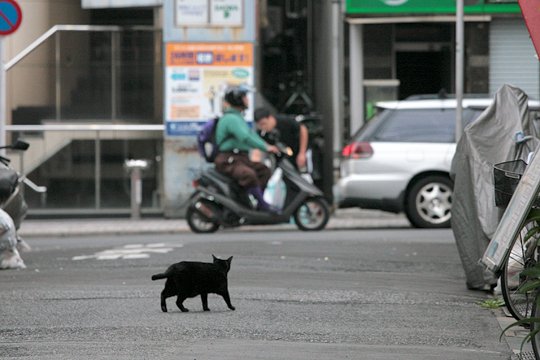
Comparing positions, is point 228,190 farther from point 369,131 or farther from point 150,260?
point 150,260

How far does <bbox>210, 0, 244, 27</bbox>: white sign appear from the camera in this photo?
20.3 m

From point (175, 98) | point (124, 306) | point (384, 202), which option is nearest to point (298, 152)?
point (175, 98)

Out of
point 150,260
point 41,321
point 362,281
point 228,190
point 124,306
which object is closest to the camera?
point 41,321

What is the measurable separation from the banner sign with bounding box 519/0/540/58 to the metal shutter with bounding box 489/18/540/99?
622 inches

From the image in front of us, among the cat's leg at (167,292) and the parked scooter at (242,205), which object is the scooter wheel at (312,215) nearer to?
the parked scooter at (242,205)

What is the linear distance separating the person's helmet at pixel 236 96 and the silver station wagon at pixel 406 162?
1.61 m

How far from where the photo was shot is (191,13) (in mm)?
20391

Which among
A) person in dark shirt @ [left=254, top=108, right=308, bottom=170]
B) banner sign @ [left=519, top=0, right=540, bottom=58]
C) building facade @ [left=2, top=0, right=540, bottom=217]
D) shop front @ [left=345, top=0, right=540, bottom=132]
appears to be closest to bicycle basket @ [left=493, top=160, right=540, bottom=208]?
banner sign @ [left=519, top=0, right=540, bottom=58]

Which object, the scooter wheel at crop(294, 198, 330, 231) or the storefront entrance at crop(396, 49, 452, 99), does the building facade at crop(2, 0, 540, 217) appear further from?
the scooter wheel at crop(294, 198, 330, 231)

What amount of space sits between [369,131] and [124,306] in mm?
8910

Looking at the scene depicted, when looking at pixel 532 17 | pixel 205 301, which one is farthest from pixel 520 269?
pixel 205 301

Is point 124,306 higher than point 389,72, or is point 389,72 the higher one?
point 389,72

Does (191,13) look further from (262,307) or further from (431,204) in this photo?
(262,307)

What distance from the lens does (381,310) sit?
8.93 meters
